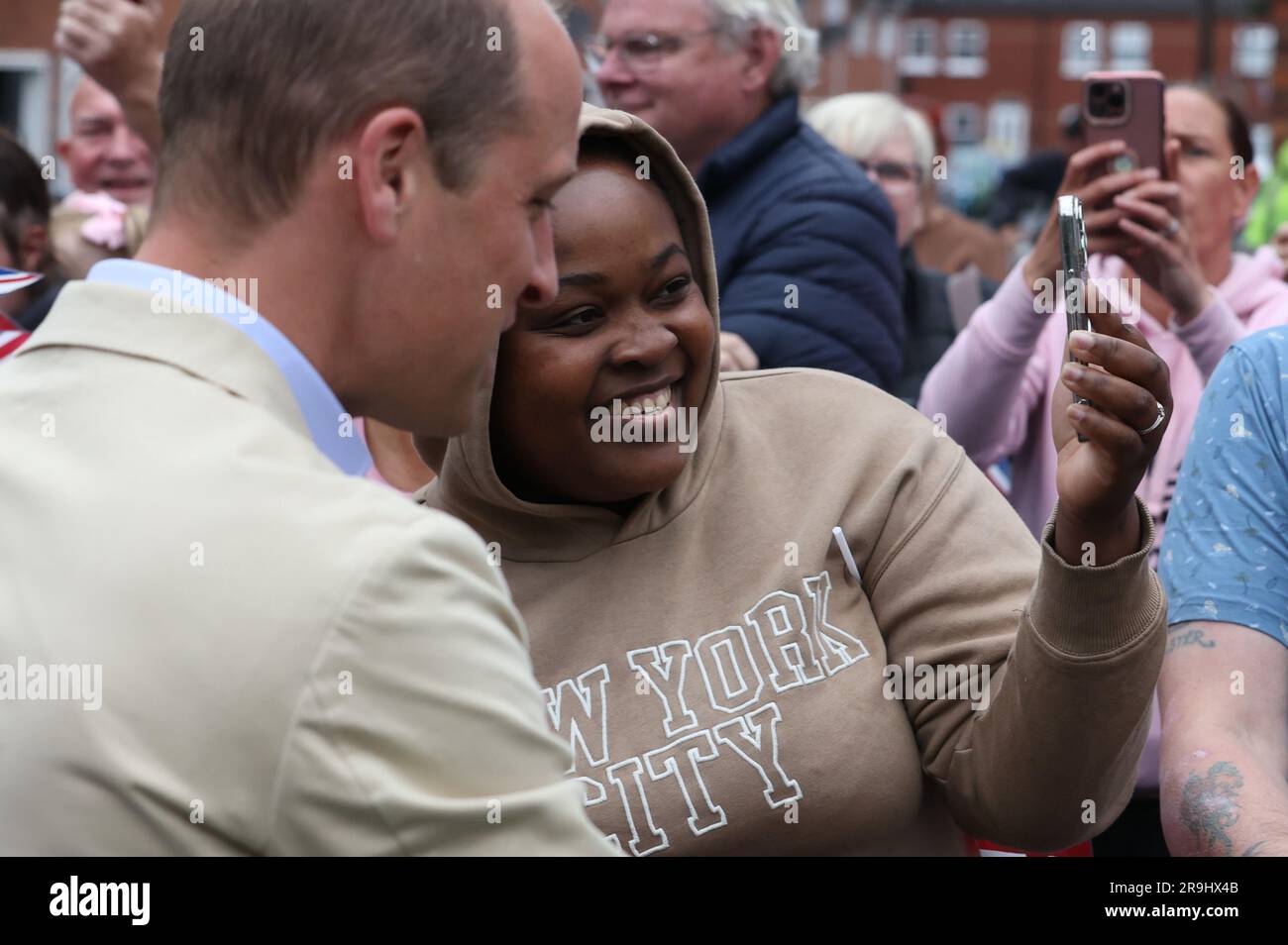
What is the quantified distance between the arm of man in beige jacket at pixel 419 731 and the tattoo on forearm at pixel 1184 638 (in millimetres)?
1453

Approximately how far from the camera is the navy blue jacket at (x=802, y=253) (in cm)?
369

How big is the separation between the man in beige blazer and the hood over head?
2.36 ft

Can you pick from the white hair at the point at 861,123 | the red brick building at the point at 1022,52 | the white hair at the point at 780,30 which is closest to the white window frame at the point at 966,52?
the red brick building at the point at 1022,52

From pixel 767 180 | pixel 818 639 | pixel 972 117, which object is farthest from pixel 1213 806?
pixel 972 117

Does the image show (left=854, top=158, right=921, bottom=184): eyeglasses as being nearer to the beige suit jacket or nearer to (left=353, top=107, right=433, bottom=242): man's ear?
(left=353, top=107, right=433, bottom=242): man's ear

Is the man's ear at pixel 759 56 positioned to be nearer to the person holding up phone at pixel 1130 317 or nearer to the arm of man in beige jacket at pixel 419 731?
the person holding up phone at pixel 1130 317

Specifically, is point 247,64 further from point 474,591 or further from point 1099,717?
point 1099,717

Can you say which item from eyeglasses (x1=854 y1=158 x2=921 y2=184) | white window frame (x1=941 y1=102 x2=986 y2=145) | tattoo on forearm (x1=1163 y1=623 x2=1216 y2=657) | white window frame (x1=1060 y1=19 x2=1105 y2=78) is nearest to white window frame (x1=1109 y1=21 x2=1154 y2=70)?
white window frame (x1=1060 y1=19 x2=1105 y2=78)

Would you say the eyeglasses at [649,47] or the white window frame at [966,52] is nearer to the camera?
the eyeglasses at [649,47]

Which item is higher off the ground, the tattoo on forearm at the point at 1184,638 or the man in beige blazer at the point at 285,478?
the man in beige blazer at the point at 285,478

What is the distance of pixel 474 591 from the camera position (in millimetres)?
1389

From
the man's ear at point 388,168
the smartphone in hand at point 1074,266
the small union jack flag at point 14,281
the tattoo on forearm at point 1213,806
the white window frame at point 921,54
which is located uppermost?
the man's ear at point 388,168

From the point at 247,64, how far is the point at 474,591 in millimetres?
507

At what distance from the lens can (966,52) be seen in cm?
6788
